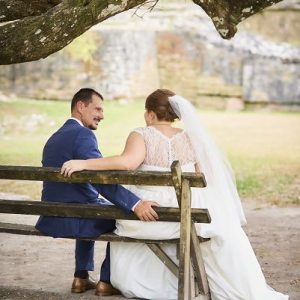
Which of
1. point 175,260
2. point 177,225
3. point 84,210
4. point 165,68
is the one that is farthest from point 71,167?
point 165,68

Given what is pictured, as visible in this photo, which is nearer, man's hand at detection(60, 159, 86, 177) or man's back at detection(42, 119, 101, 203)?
man's hand at detection(60, 159, 86, 177)

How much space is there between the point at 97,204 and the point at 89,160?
16.6 inches

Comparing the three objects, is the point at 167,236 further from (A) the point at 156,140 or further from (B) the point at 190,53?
(B) the point at 190,53

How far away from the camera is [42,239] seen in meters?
8.62

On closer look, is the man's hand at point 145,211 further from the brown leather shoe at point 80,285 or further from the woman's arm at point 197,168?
the brown leather shoe at point 80,285

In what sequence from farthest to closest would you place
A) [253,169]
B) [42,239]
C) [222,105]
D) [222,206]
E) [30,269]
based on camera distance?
[222,105] → [253,169] → [42,239] → [30,269] → [222,206]

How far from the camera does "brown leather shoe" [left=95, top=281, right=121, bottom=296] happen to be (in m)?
5.79

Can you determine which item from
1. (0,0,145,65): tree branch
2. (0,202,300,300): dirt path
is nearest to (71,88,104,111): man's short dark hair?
(0,0,145,65): tree branch

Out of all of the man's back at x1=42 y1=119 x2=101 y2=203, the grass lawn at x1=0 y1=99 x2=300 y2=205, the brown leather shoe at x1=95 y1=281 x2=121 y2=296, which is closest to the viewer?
the man's back at x1=42 y1=119 x2=101 y2=203

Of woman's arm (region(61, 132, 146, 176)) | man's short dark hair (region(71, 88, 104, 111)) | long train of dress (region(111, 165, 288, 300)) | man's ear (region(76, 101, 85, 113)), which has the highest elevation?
man's short dark hair (region(71, 88, 104, 111))

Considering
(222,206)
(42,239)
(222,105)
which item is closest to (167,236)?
(222,206)

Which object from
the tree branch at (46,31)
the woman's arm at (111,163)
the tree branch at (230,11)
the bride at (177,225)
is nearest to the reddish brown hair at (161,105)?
the bride at (177,225)

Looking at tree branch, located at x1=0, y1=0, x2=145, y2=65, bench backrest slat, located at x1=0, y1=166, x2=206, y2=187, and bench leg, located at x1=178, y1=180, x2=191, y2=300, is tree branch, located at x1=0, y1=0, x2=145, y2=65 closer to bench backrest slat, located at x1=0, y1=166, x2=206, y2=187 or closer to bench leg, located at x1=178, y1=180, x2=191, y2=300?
bench backrest slat, located at x1=0, y1=166, x2=206, y2=187

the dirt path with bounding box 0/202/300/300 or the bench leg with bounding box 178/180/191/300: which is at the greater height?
the bench leg with bounding box 178/180/191/300
